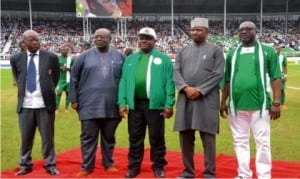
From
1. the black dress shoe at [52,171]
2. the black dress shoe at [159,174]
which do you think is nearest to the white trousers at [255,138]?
the black dress shoe at [159,174]

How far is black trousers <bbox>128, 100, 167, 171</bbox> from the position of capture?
6480mm

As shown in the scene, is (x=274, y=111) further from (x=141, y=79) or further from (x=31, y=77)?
(x=31, y=77)

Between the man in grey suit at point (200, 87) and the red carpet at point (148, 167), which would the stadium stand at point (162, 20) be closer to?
the red carpet at point (148, 167)

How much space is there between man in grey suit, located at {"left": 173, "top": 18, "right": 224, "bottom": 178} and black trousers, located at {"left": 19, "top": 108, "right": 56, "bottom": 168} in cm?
193

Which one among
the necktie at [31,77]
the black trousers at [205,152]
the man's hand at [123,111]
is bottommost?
the black trousers at [205,152]

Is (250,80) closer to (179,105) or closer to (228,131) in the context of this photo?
(179,105)

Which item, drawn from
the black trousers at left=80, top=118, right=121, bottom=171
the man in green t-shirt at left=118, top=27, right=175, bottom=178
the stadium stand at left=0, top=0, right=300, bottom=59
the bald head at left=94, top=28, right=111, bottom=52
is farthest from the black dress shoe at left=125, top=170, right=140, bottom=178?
the stadium stand at left=0, top=0, right=300, bottom=59

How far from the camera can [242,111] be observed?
20.1 feet

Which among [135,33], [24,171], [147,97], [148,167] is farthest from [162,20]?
[147,97]

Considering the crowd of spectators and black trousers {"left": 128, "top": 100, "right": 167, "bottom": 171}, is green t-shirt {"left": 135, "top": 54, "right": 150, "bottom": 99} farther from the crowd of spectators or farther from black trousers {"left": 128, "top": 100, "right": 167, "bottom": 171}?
the crowd of spectators

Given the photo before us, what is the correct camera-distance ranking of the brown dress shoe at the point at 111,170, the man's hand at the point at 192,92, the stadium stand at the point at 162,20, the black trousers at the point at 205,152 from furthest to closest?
the stadium stand at the point at 162,20 → the brown dress shoe at the point at 111,170 → the black trousers at the point at 205,152 → the man's hand at the point at 192,92

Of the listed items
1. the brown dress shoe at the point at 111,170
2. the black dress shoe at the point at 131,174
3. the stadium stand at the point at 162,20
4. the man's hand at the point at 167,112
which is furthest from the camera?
the stadium stand at the point at 162,20

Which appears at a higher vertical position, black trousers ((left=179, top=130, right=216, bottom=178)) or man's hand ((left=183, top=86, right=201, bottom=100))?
man's hand ((left=183, top=86, right=201, bottom=100))

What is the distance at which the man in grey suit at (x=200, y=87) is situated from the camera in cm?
600
